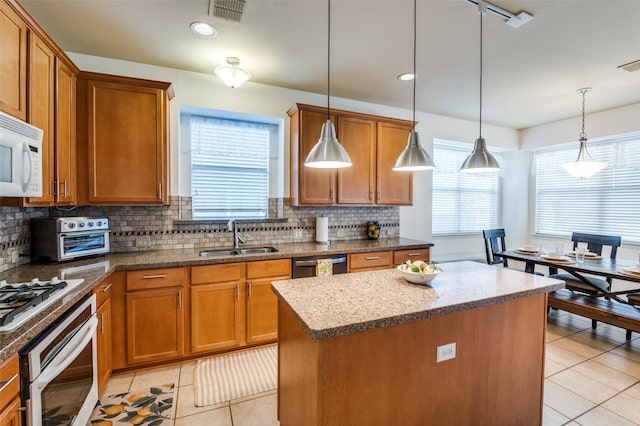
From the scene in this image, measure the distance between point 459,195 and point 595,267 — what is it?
2.17m

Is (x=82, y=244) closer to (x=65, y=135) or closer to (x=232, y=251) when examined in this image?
(x=65, y=135)

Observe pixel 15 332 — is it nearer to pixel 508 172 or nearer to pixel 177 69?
pixel 177 69

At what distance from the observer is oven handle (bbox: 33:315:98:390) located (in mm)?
1267

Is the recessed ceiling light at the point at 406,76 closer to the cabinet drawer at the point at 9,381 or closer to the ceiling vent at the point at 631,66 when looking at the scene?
the ceiling vent at the point at 631,66

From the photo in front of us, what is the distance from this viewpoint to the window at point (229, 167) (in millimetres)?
3252

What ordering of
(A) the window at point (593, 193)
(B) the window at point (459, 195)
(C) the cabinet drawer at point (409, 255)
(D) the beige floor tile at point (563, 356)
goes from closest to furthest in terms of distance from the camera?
(D) the beige floor tile at point (563, 356), (C) the cabinet drawer at point (409, 255), (A) the window at point (593, 193), (B) the window at point (459, 195)

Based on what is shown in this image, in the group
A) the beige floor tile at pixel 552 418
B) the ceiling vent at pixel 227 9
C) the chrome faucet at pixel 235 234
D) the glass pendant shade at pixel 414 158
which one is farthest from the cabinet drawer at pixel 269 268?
the beige floor tile at pixel 552 418

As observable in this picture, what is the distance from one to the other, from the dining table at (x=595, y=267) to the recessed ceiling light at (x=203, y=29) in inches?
157

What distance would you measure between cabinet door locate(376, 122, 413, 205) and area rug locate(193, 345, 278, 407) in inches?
86.8

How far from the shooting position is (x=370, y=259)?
10.7ft

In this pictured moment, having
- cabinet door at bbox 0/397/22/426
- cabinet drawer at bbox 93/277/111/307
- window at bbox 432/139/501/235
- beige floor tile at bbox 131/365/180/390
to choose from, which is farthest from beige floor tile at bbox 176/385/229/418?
window at bbox 432/139/501/235

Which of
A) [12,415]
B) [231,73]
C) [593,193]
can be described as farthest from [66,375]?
[593,193]

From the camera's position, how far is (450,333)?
1.51 metres

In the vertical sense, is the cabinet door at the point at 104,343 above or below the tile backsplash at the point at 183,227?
below
